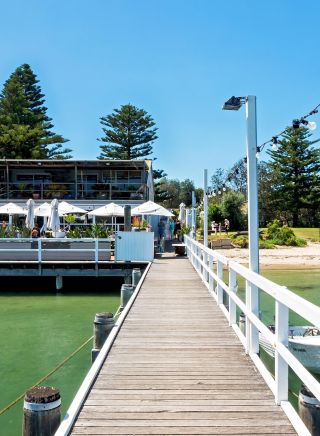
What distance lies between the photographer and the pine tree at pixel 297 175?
50.1 meters

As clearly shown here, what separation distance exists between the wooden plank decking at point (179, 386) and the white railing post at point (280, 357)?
0.45 feet

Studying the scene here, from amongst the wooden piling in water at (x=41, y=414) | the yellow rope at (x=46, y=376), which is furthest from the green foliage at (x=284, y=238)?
the wooden piling in water at (x=41, y=414)

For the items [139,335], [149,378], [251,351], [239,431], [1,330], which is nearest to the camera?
[239,431]

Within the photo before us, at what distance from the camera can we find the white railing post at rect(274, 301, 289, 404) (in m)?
3.97

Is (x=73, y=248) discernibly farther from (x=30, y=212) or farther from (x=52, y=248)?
(x=30, y=212)

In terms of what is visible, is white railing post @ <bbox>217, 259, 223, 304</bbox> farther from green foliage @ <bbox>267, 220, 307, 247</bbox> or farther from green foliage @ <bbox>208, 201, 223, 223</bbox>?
green foliage @ <bbox>208, 201, 223, 223</bbox>

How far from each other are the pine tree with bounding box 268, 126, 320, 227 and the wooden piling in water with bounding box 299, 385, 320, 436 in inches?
1874

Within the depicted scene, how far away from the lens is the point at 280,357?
4.08 metres

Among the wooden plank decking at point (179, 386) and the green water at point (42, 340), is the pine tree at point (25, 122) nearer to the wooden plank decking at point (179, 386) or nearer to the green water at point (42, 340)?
the green water at point (42, 340)

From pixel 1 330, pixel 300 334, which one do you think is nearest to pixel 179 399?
pixel 300 334

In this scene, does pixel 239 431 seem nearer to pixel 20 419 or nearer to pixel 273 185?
pixel 20 419

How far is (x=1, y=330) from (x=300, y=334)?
22.5 ft

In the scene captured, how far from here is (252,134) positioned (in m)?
5.86

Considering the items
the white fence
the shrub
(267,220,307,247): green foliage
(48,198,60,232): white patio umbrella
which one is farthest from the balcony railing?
the white fence
